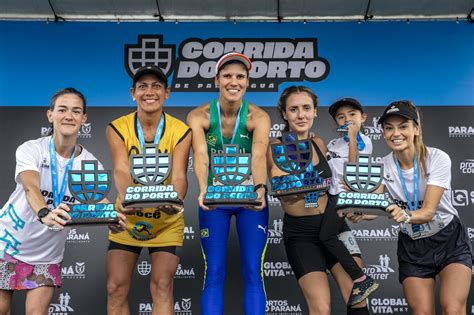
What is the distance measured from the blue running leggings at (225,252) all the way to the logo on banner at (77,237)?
5.30ft

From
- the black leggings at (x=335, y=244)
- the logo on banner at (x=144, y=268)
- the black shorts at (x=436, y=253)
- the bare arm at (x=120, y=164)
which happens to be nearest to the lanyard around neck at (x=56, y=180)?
the bare arm at (x=120, y=164)

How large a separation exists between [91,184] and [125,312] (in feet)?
2.64

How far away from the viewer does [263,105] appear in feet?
17.2

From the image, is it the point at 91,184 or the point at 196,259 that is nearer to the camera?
the point at 91,184

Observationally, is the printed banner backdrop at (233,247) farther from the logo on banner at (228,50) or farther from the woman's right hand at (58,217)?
the woman's right hand at (58,217)

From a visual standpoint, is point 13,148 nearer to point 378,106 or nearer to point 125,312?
point 125,312

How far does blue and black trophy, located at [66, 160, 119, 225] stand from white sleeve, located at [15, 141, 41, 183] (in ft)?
1.28

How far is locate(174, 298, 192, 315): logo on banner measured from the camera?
5012 mm

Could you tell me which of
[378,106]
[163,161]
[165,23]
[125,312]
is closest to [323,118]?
[378,106]

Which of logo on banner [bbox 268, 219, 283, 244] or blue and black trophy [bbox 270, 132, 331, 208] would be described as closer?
blue and black trophy [bbox 270, 132, 331, 208]

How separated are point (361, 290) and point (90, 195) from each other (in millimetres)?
1707

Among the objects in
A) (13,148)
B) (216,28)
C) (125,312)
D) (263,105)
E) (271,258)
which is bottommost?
(125,312)

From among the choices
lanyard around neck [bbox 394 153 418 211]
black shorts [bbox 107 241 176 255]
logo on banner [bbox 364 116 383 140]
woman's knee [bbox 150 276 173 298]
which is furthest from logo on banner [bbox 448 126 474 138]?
woman's knee [bbox 150 276 173 298]

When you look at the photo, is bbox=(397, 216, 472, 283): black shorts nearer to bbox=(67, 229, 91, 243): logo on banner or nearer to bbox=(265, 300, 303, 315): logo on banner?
bbox=(265, 300, 303, 315): logo on banner
